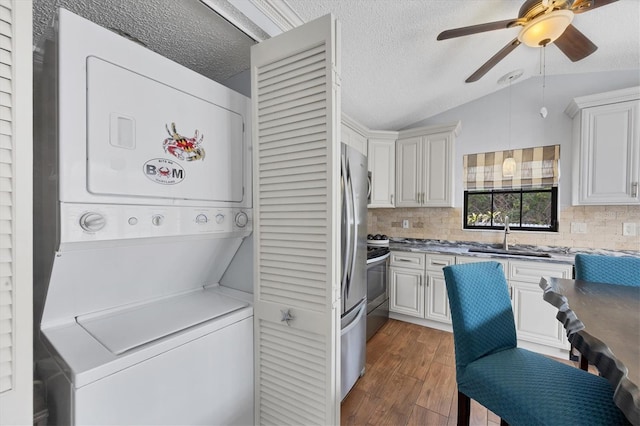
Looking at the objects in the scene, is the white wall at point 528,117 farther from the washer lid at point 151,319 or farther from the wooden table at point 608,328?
the washer lid at point 151,319

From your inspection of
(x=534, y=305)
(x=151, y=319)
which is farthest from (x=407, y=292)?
(x=151, y=319)

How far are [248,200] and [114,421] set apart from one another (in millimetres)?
984

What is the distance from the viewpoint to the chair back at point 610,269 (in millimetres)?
1586

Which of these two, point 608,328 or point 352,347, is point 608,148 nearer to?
point 608,328

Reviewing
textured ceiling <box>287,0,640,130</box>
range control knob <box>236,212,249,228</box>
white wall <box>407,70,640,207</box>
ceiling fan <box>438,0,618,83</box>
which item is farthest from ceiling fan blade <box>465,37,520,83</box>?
range control knob <box>236,212,249,228</box>

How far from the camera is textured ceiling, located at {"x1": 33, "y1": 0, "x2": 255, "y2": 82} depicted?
115 centimetres

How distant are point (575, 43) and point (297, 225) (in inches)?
85.5

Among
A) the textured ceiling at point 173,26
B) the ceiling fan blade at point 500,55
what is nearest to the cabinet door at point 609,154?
the ceiling fan blade at point 500,55

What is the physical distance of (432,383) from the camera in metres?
1.98

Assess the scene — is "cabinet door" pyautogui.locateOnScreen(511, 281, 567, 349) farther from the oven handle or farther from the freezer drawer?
the freezer drawer

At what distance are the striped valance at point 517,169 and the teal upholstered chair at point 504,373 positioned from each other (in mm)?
2114

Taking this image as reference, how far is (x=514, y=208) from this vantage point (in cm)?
309
